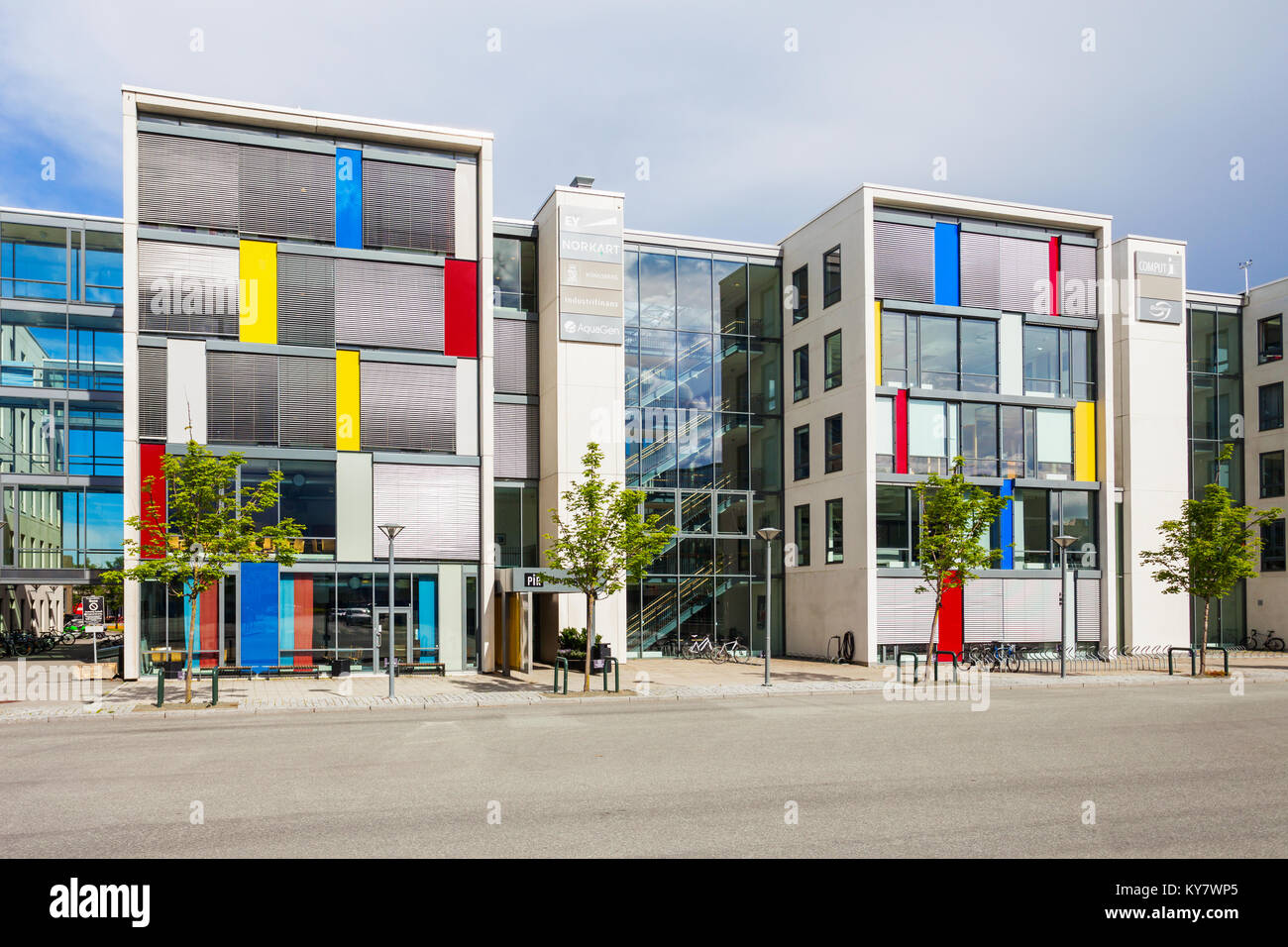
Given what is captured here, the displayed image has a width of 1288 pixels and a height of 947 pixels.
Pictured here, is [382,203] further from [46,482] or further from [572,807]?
[572,807]

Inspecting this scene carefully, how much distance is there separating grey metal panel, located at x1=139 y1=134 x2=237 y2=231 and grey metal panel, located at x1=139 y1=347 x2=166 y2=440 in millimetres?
3771

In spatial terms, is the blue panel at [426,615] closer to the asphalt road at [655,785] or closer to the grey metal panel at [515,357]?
the grey metal panel at [515,357]

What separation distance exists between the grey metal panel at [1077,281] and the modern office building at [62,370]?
32.9 m

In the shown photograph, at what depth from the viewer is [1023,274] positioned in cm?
3712

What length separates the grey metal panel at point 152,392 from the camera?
29.0 m

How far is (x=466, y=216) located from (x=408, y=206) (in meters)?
1.72

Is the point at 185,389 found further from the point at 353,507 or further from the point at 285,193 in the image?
the point at 285,193

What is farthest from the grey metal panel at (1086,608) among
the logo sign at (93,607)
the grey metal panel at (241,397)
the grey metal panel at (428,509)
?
the logo sign at (93,607)

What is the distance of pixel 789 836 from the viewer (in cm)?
935

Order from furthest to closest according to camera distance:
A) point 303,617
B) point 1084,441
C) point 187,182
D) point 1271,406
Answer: point 1271,406 < point 1084,441 < point 187,182 < point 303,617

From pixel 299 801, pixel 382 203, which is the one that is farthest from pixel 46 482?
pixel 299 801

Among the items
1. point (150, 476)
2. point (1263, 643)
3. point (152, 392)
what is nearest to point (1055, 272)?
point (1263, 643)

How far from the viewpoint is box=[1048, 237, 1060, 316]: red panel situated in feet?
123
